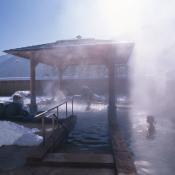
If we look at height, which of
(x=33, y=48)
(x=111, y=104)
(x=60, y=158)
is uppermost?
(x=33, y=48)

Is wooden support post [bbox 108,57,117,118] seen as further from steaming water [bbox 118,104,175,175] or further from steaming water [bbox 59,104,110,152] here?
steaming water [bbox 118,104,175,175]

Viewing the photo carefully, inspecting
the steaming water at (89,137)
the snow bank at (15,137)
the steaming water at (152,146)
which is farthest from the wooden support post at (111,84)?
the snow bank at (15,137)

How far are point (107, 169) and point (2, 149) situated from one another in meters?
2.74

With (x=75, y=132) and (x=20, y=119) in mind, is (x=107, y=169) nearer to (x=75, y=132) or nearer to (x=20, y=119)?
(x=75, y=132)

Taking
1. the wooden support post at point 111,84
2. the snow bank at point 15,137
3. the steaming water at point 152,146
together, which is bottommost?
the steaming water at point 152,146

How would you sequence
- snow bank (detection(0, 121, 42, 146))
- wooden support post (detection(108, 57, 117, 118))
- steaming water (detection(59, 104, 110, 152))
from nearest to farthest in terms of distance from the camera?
1. snow bank (detection(0, 121, 42, 146))
2. steaming water (detection(59, 104, 110, 152))
3. wooden support post (detection(108, 57, 117, 118))

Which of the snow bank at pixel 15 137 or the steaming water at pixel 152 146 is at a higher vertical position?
the snow bank at pixel 15 137

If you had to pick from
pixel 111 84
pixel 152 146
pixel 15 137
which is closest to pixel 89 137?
pixel 152 146

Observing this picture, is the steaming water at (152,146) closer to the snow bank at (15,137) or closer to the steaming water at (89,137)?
the steaming water at (89,137)

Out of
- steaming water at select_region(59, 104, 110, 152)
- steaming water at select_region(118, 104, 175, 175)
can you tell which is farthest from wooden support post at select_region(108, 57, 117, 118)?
steaming water at select_region(118, 104, 175, 175)

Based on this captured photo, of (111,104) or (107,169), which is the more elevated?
(111,104)

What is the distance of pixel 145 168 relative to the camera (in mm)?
5695

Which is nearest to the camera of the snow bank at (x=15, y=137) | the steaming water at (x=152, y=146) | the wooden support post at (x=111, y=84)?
the steaming water at (x=152, y=146)

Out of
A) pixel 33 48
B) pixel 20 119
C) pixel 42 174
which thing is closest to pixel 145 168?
pixel 42 174
